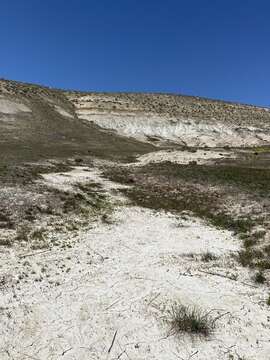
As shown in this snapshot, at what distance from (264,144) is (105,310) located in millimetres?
74210

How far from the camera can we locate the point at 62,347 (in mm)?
10922

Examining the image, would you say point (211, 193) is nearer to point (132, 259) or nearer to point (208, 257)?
point (208, 257)

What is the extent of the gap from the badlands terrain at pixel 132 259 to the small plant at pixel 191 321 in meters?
0.04

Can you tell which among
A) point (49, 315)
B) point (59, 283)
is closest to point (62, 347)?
point (49, 315)

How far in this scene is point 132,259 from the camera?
57.1 feet

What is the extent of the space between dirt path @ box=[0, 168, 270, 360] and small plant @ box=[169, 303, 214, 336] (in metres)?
0.25

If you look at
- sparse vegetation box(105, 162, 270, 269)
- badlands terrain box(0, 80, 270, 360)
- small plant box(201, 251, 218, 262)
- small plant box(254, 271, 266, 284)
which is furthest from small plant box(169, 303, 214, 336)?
sparse vegetation box(105, 162, 270, 269)

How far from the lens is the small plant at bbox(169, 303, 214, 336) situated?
11680mm

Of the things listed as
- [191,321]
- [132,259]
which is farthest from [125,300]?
[132,259]

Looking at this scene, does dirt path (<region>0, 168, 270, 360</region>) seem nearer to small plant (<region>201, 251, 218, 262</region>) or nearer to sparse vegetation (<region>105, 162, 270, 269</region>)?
small plant (<region>201, 251, 218, 262</region>)

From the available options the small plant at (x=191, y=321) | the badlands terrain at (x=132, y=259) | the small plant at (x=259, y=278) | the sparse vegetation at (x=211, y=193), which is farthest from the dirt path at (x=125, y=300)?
the sparse vegetation at (x=211, y=193)

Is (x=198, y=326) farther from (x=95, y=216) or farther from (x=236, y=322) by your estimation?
(x=95, y=216)

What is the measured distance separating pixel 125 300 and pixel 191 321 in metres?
2.69

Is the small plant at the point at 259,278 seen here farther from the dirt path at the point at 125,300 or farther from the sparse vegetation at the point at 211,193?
the sparse vegetation at the point at 211,193
